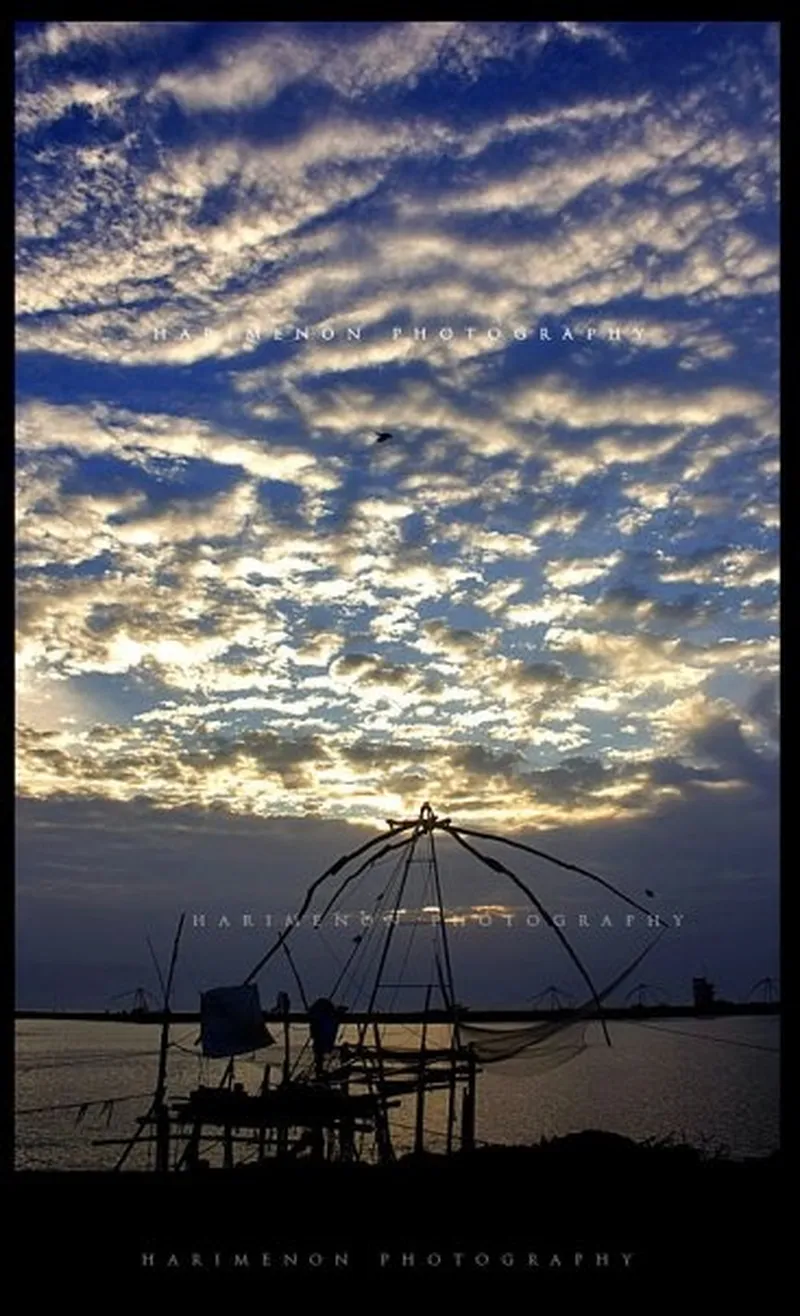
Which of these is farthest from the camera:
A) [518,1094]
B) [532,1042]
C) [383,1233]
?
[518,1094]

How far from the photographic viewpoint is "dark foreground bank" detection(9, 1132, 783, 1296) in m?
3.46

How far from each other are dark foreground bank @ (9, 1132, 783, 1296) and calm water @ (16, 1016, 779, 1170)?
4.59 metres

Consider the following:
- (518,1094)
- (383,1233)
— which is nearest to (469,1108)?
(383,1233)

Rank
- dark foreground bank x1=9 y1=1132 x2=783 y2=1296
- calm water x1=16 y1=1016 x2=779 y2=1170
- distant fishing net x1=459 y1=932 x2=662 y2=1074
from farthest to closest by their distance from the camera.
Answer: calm water x1=16 y1=1016 x2=779 y2=1170 → distant fishing net x1=459 y1=932 x2=662 y2=1074 → dark foreground bank x1=9 y1=1132 x2=783 y2=1296

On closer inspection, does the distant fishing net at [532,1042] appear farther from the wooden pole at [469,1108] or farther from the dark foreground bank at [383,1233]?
the dark foreground bank at [383,1233]

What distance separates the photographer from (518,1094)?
4147 cm

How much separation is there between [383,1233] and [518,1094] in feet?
130

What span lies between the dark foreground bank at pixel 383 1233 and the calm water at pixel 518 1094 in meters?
4.59

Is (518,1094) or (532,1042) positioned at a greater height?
(532,1042)

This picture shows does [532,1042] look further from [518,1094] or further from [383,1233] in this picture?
[518,1094]

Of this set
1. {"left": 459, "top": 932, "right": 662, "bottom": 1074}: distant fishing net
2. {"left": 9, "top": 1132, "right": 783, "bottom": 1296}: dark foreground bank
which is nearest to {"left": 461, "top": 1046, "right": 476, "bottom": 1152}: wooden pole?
{"left": 459, "top": 932, "right": 662, "bottom": 1074}: distant fishing net

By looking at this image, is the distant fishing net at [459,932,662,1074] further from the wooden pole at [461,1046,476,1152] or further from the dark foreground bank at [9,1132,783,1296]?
the dark foreground bank at [9,1132,783,1296]
